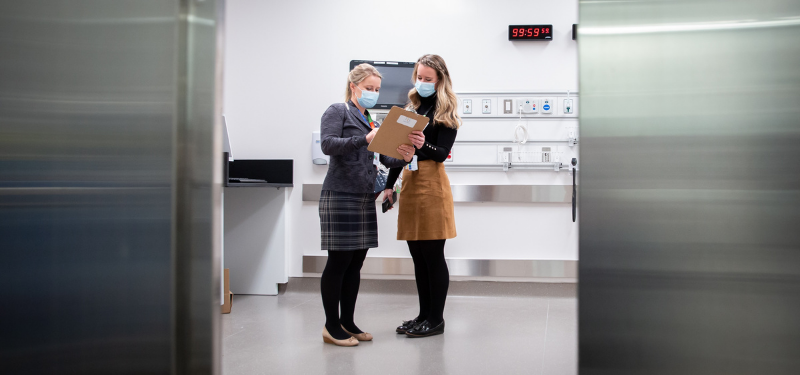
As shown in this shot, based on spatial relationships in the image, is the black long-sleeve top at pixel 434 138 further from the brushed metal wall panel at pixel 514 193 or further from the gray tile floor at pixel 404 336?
the brushed metal wall panel at pixel 514 193

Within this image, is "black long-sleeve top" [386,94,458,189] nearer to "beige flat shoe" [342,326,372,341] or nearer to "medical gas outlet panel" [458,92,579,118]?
"beige flat shoe" [342,326,372,341]

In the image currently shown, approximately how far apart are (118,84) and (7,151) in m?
0.30

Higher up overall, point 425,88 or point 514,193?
point 425,88

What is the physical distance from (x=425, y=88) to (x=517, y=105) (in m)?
1.38

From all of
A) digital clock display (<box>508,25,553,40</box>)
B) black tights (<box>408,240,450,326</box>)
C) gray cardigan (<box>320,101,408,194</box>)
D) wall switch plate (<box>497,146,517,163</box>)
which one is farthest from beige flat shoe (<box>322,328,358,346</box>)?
digital clock display (<box>508,25,553,40</box>)

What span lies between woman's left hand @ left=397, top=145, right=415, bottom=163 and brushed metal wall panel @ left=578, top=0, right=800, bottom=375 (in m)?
1.32

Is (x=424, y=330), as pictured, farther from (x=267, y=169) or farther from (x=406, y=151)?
(x=267, y=169)

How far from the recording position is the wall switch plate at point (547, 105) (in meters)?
3.60

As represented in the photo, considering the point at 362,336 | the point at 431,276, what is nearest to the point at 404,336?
the point at 362,336

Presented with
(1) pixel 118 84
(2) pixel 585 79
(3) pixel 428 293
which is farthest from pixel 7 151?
(3) pixel 428 293

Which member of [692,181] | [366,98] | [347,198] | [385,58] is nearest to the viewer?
[692,181]

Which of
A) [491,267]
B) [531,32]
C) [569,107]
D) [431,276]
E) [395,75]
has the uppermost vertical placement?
[531,32]

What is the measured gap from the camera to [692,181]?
97cm

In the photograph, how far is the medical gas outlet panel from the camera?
3.61 metres
